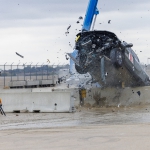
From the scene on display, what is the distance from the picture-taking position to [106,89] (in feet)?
108

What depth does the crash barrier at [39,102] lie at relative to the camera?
2548 centimetres

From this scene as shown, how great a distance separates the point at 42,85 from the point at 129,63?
16967mm

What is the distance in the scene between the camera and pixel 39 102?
2602 cm

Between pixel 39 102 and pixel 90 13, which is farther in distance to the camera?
pixel 90 13

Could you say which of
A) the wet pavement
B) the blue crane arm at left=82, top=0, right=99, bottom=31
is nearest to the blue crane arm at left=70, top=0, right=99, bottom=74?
→ the blue crane arm at left=82, top=0, right=99, bottom=31

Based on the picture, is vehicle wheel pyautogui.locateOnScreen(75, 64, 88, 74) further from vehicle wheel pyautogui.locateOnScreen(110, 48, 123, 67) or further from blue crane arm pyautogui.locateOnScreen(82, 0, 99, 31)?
blue crane arm pyautogui.locateOnScreen(82, 0, 99, 31)

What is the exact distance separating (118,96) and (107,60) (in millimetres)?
2861

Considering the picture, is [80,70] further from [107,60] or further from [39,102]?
[39,102]

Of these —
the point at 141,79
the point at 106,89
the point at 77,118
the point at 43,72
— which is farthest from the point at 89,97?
the point at 43,72

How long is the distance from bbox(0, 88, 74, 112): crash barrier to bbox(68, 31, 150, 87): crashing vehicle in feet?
16.1

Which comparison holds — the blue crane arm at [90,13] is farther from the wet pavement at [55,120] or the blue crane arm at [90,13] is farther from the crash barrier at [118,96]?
the wet pavement at [55,120]

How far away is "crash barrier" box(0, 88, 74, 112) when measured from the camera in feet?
83.6

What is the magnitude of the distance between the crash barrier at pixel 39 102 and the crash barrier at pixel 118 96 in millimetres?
6264

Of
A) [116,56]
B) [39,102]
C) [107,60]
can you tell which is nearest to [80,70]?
[107,60]
